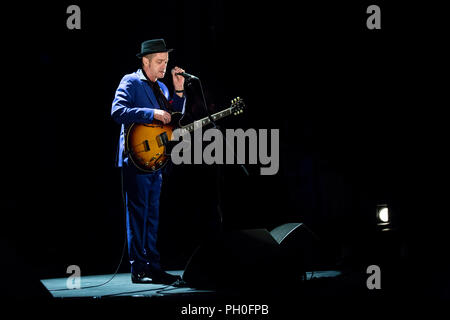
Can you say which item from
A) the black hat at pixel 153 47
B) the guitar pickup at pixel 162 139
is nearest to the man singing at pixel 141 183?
the black hat at pixel 153 47

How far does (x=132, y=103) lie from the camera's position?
3453 millimetres

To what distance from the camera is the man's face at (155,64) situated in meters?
3.58

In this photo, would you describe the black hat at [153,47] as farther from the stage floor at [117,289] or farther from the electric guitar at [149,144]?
the stage floor at [117,289]

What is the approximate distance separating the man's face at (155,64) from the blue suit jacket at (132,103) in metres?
0.07

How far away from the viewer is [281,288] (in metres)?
2.71

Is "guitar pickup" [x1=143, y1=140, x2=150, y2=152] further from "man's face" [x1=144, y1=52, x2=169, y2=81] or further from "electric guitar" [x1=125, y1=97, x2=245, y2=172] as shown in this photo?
"man's face" [x1=144, y1=52, x2=169, y2=81]

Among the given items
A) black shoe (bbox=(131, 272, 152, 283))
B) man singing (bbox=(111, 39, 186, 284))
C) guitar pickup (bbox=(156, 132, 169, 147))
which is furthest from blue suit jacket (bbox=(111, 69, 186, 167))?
black shoe (bbox=(131, 272, 152, 283))

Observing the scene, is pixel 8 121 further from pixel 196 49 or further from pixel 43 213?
pixel 196 49

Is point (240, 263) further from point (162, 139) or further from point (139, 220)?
point (162, 139)

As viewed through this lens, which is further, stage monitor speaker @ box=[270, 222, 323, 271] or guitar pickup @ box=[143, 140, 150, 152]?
guitar pickup @ box=[143, 140, 150, 152]

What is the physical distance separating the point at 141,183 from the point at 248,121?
63.5 inches

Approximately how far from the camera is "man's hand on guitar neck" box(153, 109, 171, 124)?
11.1 feet

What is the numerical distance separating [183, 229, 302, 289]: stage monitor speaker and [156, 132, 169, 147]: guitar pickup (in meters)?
0.94

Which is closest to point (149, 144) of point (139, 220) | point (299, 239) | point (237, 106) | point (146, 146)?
point (146, 146)
